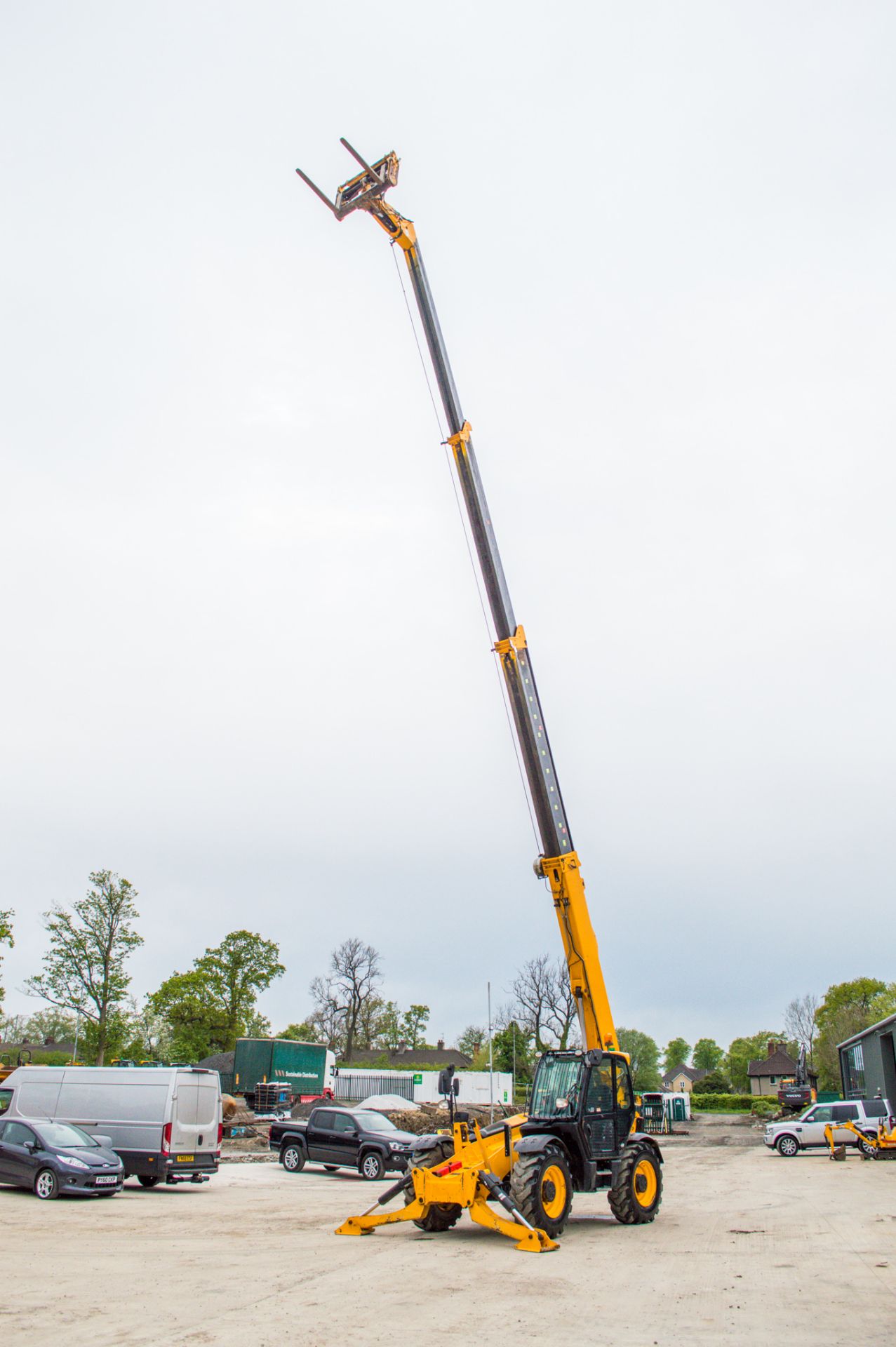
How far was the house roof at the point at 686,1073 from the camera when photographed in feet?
514

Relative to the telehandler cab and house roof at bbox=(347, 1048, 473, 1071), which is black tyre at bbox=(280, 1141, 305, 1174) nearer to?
the telehandler cab

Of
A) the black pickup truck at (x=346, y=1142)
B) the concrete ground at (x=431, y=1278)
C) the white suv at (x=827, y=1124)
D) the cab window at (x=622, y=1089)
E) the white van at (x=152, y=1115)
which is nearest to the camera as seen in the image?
the concrete ground at (x=431, y=1278)

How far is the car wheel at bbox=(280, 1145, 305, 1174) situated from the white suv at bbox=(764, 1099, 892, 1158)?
15859 mm

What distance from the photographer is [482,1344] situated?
722cm

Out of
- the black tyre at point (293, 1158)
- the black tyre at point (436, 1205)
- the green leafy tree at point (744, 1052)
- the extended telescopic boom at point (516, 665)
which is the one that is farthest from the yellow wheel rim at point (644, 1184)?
the green leafy tree at point (744, 1052)

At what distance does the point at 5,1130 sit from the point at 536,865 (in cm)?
1047

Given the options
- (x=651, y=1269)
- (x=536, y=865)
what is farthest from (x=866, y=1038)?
(x=651, y=1269)

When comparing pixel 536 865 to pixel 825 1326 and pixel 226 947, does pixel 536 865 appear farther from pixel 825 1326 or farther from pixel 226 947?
pixel 226 947

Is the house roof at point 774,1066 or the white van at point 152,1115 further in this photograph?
the house roof at point 774,1066

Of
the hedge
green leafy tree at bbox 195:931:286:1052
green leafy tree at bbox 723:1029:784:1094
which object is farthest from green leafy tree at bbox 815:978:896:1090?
green leafy tree at bbox 195:931:286:1052

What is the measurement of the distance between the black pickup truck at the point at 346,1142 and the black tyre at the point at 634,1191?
8.08m

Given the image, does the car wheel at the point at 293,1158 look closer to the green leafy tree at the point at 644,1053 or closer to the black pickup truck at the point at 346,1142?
the black pickup truck at the point at 346,1142

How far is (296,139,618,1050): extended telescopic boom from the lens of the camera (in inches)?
603

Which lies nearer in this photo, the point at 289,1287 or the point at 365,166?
the point at 289,1287
